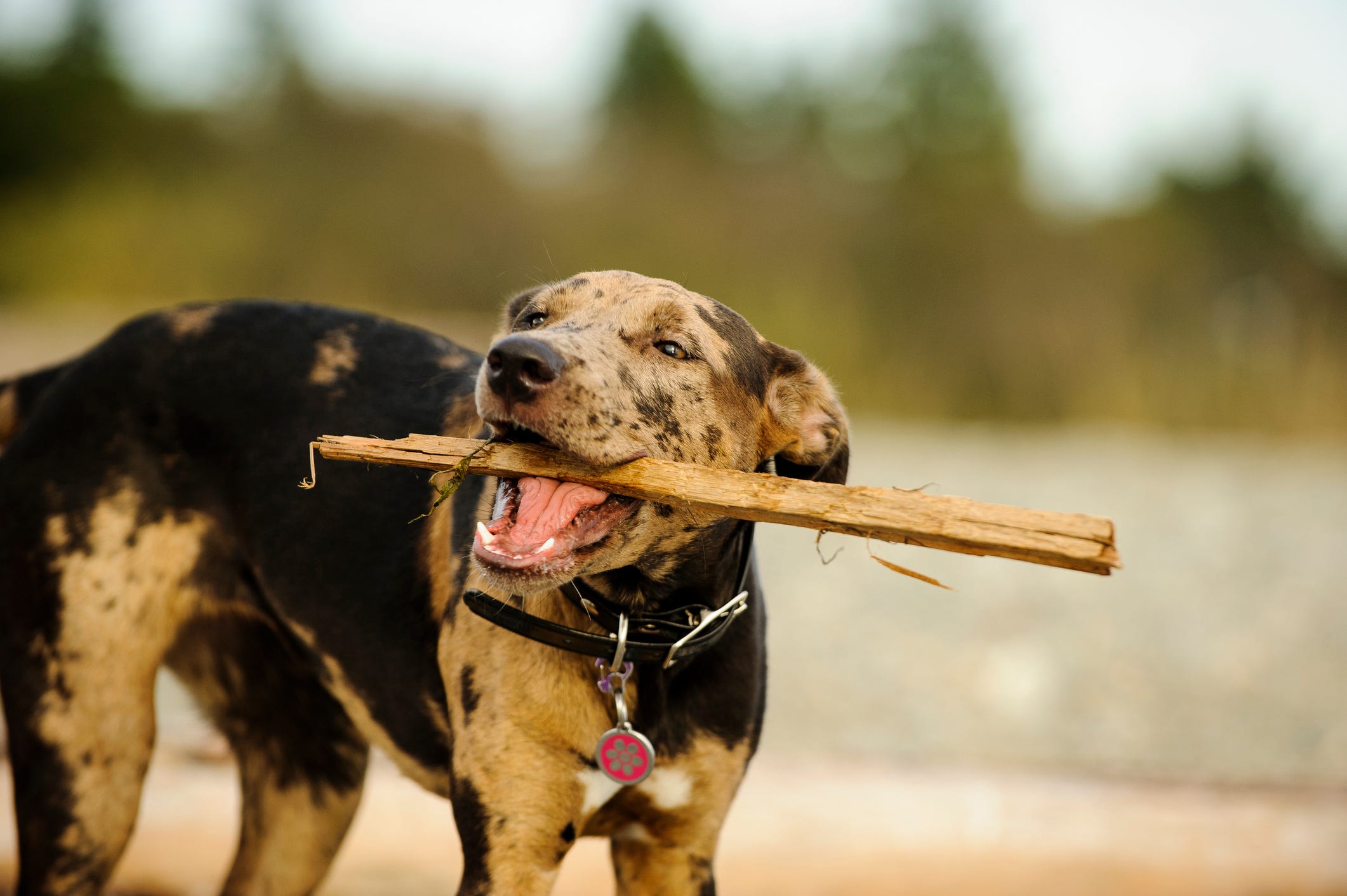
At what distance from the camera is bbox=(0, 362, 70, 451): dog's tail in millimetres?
3512

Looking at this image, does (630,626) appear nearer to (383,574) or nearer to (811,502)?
(811,502)

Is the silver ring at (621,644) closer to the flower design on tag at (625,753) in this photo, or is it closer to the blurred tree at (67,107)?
the flower design on tag at (625,753)

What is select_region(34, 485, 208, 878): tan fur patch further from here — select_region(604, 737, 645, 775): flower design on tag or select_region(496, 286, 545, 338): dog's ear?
select_region(604, 737, 645, 775): flower design on tag

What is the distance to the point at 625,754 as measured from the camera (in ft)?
8.30

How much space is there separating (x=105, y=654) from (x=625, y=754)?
1.45 metres

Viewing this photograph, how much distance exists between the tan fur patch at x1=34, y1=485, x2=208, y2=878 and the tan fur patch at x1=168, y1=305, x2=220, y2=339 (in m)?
0.49

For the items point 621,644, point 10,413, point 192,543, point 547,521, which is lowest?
point 621,644

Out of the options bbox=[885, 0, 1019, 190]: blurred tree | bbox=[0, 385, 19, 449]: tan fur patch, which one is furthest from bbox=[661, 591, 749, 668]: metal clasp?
bbox=[885, 0, 1019, 190]: blurred tree

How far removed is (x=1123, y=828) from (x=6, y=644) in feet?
13.8

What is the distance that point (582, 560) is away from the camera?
2361 mm

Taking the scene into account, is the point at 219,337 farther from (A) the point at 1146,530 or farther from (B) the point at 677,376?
(A) the point at 1146,530

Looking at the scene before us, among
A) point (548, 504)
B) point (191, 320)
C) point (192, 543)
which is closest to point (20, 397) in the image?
point (191, 320)

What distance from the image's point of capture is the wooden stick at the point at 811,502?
202cm

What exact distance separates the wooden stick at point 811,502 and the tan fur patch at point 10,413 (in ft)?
5.44
